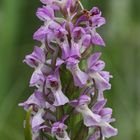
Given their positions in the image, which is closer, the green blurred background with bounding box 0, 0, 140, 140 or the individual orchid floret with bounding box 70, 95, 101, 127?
the individual orchid floret with bounding box 70, 95, 101, 127

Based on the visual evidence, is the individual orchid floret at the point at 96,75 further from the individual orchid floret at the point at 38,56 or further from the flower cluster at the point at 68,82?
the individual orchid floret at the point at 38,56

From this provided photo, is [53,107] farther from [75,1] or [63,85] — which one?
[75,1]

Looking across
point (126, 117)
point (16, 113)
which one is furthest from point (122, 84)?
point (16, 113)

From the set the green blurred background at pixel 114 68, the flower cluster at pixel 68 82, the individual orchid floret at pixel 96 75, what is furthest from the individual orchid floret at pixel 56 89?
the green blurred background at pixel 114 68

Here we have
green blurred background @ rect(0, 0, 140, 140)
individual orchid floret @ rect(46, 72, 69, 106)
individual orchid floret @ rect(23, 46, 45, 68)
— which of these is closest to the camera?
individual orchid floret @ rect(46, 72, 69, 106)

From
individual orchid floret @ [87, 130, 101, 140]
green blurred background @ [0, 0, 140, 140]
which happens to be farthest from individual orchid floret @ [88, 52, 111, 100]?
green blurred background @ [0, 0, 140, 140]

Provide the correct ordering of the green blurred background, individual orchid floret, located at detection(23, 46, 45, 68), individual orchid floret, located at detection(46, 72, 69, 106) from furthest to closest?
1. the green blurred background
2. individual orchid floret, located at detection(23, 46, 45, 68)
3. individual orchid floret, located at detection(46, 72, 69, 106)

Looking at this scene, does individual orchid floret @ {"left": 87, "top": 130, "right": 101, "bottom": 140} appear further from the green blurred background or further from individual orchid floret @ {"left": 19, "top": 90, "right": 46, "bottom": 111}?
the green blurred background

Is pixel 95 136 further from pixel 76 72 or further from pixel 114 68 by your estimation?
pixel 114 68
